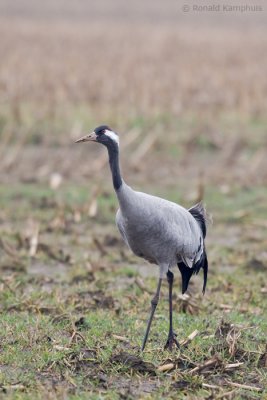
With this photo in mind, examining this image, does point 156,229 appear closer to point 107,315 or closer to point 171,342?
point 171,342

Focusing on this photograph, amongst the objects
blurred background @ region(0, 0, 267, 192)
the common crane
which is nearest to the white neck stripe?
the common crane

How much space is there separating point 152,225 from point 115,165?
49 cm

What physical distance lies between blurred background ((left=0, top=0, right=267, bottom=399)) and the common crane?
0.64 meters

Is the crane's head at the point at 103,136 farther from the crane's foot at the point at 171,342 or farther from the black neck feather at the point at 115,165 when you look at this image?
the crane's foot at the point at 171,342

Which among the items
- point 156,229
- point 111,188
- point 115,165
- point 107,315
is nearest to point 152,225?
point 156,229

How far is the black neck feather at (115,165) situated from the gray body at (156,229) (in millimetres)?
41

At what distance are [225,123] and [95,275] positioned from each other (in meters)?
7.18

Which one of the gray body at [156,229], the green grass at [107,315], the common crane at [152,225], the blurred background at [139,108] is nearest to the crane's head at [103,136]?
the common crane at [152,225]

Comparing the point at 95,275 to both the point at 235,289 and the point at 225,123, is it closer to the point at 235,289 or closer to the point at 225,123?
the point at 235,289

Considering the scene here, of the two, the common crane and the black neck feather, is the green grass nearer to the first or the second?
the common crane

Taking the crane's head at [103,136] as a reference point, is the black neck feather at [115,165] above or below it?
below

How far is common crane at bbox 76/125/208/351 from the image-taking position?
5598 millimetres

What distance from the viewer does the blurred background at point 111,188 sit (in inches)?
245

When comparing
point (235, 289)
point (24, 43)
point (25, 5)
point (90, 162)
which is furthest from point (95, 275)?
point (25, 5)
